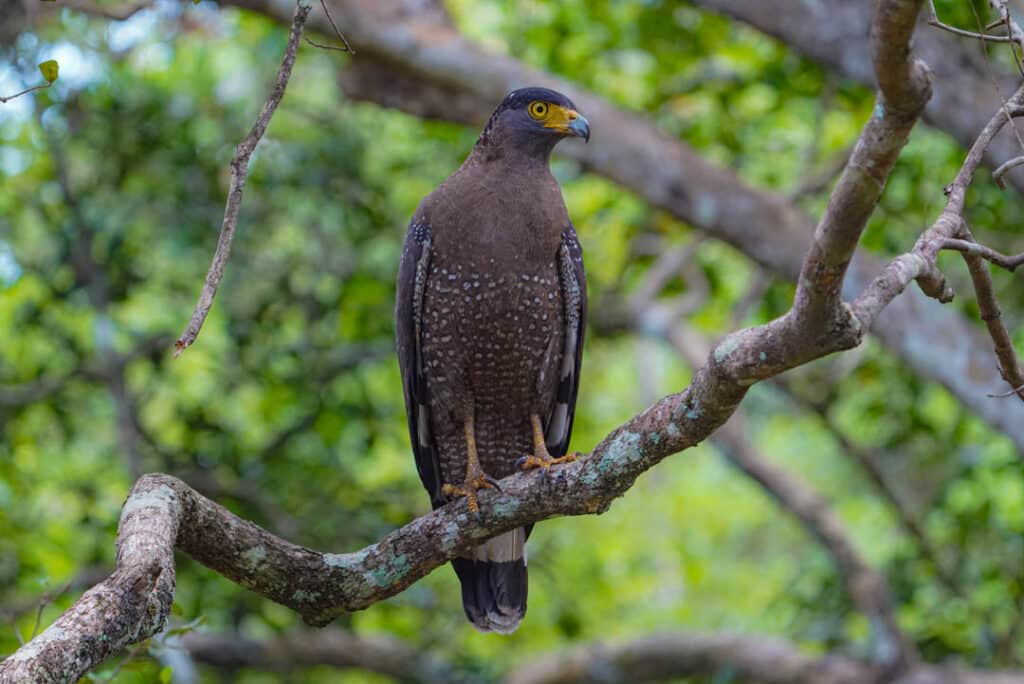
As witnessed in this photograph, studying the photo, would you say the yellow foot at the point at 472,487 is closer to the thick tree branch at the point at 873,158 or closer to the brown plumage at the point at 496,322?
the brown plumage at the point at 496,322

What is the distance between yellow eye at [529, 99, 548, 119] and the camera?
4621 mm

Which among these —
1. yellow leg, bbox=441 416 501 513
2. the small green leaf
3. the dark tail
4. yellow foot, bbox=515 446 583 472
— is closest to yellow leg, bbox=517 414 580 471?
yellow foot, bbox=515 446 583 472

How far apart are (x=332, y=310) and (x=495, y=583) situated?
2504 mm

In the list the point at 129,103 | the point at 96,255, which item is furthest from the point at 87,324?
the point at 129,103

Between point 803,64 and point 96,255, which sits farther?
point 803,64

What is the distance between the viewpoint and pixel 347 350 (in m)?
6.66

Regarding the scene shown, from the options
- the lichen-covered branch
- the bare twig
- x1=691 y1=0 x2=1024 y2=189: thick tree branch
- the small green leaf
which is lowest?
the bare twig

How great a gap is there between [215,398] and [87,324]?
2.60 feet

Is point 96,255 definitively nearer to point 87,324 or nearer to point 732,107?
point 87,324

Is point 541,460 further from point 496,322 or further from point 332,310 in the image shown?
point 332,310

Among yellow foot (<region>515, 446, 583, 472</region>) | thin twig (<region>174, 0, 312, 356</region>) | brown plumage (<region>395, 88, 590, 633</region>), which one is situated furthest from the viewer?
brown plumage (<region>395, 88, 590, 633</region>)

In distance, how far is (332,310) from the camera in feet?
21.8

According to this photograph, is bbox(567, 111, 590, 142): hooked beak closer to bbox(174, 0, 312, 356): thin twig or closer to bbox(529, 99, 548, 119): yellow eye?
bbox(529, 99, 548, 119): yellow eye

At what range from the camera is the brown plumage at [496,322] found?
14.3 feet
